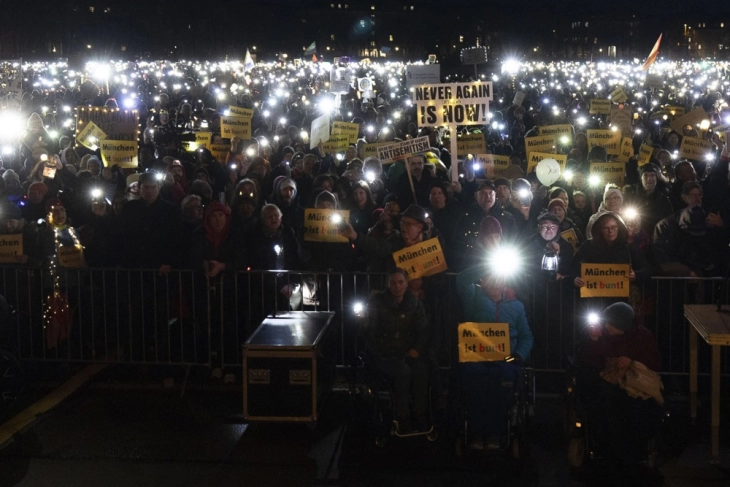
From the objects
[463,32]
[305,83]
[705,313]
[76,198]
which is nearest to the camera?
[705,313]

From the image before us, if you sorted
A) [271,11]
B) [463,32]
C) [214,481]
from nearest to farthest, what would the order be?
[214,481] → [271,11] → [463,32]

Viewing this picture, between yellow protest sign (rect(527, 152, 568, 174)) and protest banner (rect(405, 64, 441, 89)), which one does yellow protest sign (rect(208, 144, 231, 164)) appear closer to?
yellow protest sign (rect(527, 152, 568, 174))

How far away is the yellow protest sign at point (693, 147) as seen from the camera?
13.7 meters

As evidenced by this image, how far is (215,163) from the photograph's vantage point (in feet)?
46.5

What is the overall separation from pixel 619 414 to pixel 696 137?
9.12 meters

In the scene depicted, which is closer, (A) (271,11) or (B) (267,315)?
(B) (267,315)

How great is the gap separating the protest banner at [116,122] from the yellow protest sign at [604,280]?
8.45 m

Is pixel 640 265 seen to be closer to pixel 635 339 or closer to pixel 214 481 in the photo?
pixel 635 339

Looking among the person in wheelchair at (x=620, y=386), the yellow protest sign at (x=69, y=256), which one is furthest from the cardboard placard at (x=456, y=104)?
the person in wheelchair at (x=620, y=386)

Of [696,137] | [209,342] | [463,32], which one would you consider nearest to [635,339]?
[209,342]

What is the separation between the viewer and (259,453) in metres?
6.85

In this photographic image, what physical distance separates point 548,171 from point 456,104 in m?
1.55

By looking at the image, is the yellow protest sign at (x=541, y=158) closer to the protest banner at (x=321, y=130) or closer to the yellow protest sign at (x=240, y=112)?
the protest banner at (x=321, y=130)

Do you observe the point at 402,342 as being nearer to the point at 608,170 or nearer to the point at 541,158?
the point at 608,170
